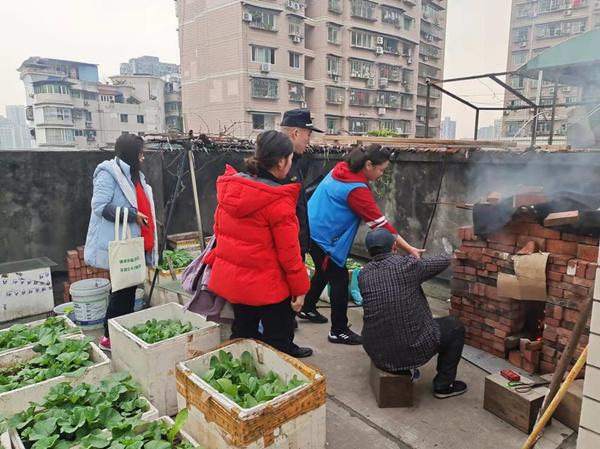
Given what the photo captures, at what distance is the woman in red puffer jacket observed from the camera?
2740 millimetres

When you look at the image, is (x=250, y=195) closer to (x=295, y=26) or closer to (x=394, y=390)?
(x=394, y=390)

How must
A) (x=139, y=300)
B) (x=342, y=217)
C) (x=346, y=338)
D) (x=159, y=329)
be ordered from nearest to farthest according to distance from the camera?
(x=159, y=329) < (x=342, y=217) < (x=346, y=338) < (x=139, y=300)

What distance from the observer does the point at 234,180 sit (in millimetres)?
2799

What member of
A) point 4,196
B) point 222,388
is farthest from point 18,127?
point 222,388

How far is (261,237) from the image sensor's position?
280cm

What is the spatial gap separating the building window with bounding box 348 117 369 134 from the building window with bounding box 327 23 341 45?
24.8 ft

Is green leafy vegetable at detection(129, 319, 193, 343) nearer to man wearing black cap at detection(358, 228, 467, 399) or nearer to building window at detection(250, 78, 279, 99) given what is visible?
man wearing black cap at detection(358, 228, 467, 399)

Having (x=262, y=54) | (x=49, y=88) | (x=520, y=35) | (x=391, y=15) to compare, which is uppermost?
(x=391, y=15)

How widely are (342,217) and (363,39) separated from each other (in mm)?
42654

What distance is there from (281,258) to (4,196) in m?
4.64

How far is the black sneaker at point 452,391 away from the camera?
11.0 feet

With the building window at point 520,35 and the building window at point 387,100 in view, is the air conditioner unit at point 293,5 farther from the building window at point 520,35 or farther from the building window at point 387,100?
the building window at point 520,35

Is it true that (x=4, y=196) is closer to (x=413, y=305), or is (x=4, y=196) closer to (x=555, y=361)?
(x=413, y=305)

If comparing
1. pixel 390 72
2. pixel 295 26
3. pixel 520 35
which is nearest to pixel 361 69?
pixel 390 72
